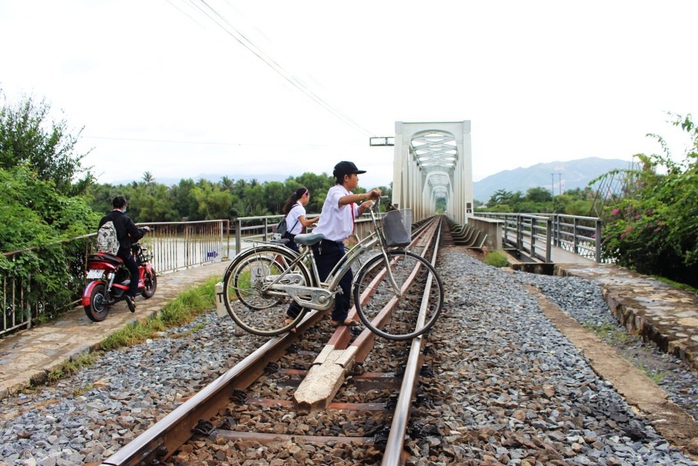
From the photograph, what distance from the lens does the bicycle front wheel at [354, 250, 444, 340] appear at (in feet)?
13.9

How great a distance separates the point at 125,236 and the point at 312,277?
99.0 inches

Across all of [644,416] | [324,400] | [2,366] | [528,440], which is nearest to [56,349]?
[2,366]

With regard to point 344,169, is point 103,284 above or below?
below

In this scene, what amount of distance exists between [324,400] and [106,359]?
7.15 ft

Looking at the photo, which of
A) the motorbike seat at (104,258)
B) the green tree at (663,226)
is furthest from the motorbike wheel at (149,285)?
the green tree at (663,226)

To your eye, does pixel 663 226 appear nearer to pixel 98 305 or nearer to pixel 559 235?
pixel 559 235

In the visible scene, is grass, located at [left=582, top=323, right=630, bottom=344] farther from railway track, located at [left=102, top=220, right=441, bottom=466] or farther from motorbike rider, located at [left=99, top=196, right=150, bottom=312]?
motorbike rider, located at [left=99, top=196, right=150, bottom=312]

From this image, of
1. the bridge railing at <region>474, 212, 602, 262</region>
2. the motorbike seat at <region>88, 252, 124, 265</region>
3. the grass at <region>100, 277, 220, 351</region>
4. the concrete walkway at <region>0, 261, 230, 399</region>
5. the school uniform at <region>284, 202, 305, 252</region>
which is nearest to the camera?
the concrete walkway at <region>0, 261, 230, 399</region>

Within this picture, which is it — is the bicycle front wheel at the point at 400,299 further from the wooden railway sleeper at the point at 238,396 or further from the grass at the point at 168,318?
the grass at the point at 168,318

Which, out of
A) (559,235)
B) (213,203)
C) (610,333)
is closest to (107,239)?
(610,333)

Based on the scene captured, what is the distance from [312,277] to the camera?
14.6 ft

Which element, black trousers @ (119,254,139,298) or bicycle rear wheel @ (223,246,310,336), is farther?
black trousers @ (119,254,139,298)

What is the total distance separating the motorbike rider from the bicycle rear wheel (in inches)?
63.4

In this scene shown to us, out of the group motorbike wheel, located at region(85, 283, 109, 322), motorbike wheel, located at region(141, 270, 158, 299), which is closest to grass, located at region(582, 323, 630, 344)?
motorbike wheel, located at region(85, 283, 109, 322)
